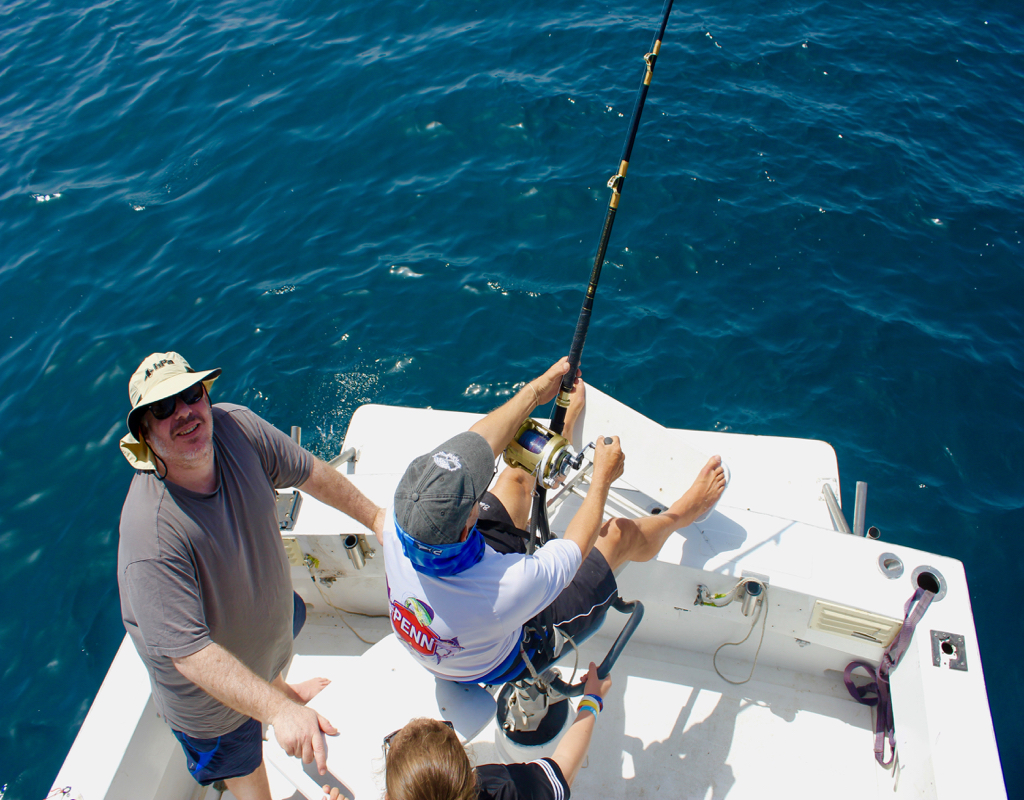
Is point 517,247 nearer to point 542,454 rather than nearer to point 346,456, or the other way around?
point 346,456

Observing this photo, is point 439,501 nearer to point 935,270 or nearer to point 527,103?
point 935,270

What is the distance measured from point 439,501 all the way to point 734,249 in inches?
178

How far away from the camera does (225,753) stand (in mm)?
2189

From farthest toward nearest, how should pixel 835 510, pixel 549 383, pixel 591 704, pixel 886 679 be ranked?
pixel 835 510, pixel 549 383, pixel 886 679, pixel 591 704

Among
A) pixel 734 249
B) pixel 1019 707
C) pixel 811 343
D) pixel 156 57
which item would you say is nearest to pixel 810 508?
pixel 1019 707

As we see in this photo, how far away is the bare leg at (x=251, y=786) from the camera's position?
2.41 meters

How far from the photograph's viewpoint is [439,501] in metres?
1.73

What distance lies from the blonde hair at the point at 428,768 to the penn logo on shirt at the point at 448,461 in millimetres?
630

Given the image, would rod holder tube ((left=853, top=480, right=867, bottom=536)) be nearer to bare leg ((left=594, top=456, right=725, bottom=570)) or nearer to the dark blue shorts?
bare leg ((left=594, top=456, right=725, bottom=570))

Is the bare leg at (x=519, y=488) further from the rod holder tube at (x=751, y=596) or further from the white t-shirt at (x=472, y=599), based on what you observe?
the rod holder tube at (x=751, y=596)

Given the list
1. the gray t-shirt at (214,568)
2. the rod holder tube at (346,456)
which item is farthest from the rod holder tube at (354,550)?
the rod holder tube at (346,456)

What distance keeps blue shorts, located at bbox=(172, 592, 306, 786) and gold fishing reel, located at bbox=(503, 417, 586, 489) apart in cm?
124

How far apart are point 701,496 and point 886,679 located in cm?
100

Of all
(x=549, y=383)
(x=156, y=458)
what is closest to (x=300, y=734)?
(x=156, y=458)
